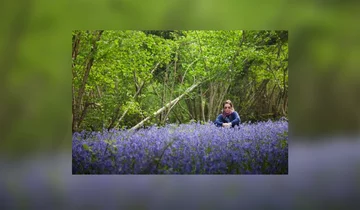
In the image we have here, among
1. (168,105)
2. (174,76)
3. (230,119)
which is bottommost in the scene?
(230,119)

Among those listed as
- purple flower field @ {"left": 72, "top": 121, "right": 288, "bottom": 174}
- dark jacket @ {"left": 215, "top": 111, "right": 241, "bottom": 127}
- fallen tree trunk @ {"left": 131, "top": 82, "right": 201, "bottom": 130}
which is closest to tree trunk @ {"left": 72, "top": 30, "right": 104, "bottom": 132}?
purple flower field @ {"left": 72, "top": 121, "right": 288, "bottom": 174}

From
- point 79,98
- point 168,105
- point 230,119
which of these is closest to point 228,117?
point 230,119

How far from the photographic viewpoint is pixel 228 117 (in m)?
4.44

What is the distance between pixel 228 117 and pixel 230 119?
1.1 inches

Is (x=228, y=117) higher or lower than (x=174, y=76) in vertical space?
lower

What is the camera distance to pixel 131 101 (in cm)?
444

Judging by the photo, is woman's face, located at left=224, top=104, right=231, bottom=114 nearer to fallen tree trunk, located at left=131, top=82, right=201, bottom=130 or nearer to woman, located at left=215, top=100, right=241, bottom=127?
woman, located at left=215, top=100, right=241, bottom=127

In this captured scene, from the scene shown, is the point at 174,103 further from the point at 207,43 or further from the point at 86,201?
the point at 86,201

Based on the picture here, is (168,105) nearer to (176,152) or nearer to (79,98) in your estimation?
(176,152)

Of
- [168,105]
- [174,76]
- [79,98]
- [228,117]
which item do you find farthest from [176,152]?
[79,98]
